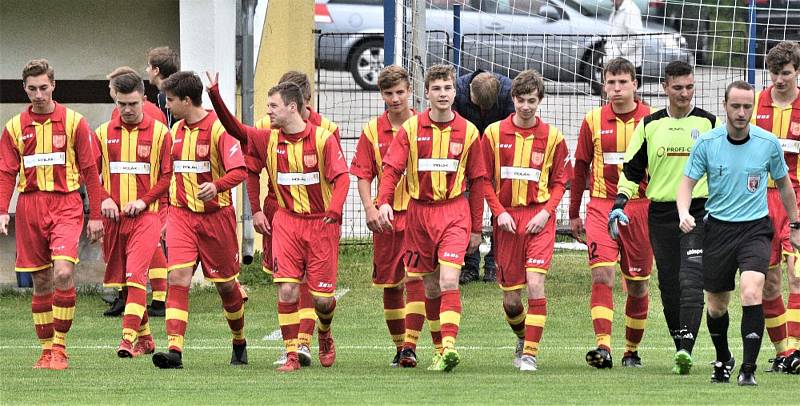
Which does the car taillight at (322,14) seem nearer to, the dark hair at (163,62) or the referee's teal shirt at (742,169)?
the dark hair at (163,62)

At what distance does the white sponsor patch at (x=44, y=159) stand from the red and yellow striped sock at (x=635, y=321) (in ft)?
13.3

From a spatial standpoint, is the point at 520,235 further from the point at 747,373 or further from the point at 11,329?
the point at 11,329

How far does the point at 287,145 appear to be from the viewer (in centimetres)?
1045

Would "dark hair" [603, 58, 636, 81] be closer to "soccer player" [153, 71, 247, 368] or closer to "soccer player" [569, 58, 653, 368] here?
"soccer player" [569, 58, 653, 368]

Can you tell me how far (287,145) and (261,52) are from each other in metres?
7.25

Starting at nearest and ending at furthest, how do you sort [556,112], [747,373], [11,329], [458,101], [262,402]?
[262,402], [747,373], [11,329], [458,101], [556,112]

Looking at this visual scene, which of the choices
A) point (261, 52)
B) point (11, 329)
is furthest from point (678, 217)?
point (261, 52)

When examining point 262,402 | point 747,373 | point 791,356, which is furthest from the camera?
point 791,356

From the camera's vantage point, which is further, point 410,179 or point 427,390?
point 410,179

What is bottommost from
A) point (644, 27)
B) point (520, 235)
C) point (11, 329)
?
point (11, 329)

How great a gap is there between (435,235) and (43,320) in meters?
2.79

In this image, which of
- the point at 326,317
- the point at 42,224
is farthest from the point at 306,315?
the point at 42,224

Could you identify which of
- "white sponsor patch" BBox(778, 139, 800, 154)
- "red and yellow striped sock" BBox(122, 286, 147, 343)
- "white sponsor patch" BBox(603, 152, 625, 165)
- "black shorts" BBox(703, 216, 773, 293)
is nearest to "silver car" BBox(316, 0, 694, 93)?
"white sponsor patch" BBox(603, 152, 625, 165)

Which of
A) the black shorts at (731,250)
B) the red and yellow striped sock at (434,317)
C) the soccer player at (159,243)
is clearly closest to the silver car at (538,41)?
the soccer player at (159,243)
